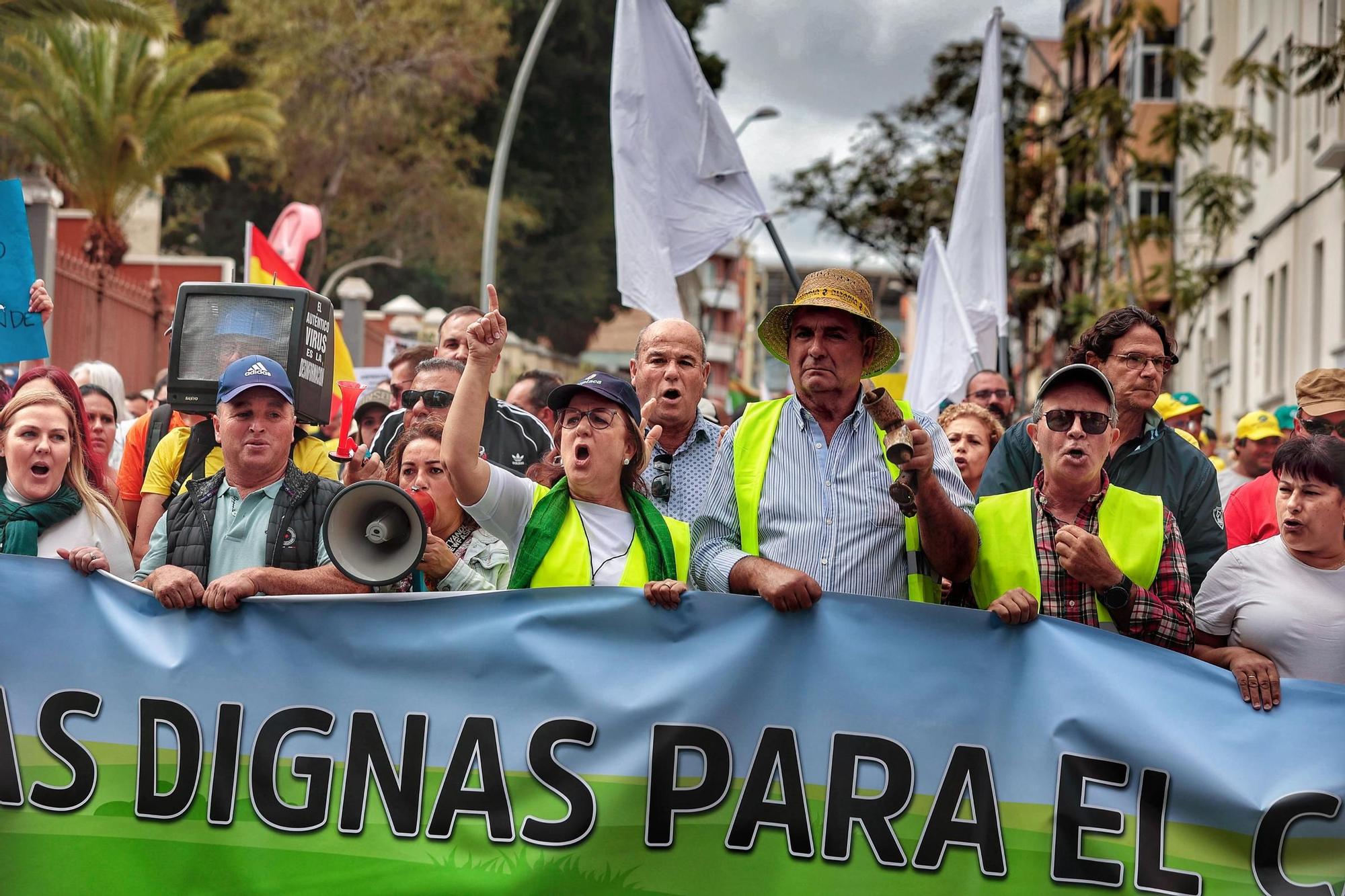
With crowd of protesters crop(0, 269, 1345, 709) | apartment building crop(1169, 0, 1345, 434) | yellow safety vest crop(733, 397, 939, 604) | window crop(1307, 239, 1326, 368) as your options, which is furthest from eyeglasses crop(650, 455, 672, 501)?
window crop(1307, 239, 1326, 368)

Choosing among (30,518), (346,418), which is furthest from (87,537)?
(346,418)

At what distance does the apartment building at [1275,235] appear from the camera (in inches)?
787

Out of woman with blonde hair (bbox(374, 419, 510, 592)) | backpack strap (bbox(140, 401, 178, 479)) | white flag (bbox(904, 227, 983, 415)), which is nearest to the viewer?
woman with blonde hair (bbox(374, 419, 510, 592))

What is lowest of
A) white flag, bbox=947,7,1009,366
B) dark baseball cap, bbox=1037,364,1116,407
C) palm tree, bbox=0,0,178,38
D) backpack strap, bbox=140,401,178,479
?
backpack strap, bbox=140,401,178,479

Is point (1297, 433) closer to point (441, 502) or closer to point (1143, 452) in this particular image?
point (1143, 452)

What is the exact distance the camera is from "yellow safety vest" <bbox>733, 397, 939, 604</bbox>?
4645 mm

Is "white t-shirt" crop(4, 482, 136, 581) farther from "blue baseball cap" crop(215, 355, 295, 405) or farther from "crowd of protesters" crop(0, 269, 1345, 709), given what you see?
"blue baseball cap" crop(215, 355, 295, 405)

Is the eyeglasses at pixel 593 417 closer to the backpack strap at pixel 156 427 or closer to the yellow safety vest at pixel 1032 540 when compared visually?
the yellow safety vest at pixel 1032 540

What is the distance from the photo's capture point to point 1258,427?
902 cm

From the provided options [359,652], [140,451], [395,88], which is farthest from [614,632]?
[395,88]

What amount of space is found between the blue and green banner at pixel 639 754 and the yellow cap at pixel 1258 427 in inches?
191

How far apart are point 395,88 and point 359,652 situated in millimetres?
28425

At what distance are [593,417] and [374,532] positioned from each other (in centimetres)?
78

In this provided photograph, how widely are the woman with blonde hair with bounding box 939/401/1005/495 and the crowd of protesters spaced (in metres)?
1.32
